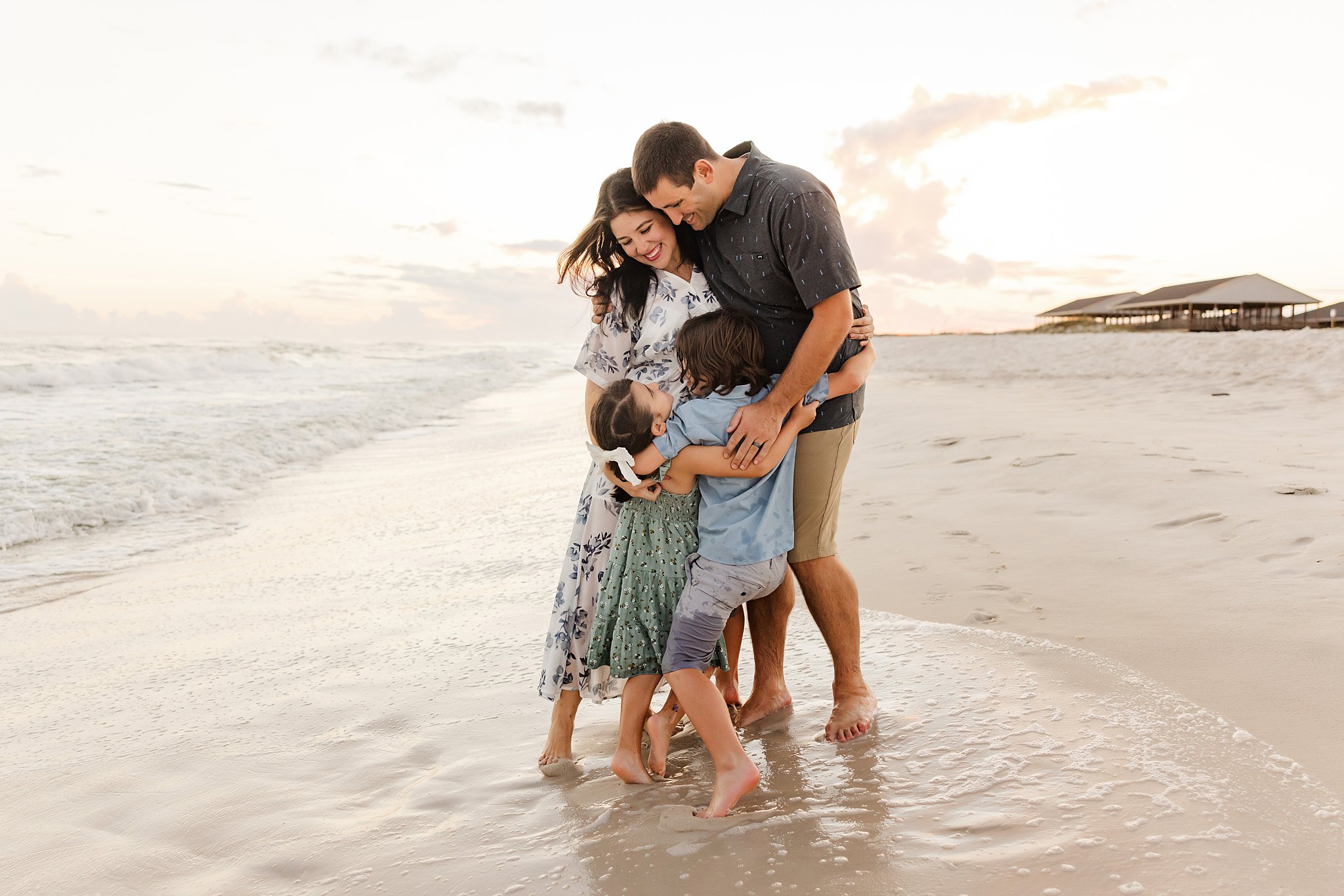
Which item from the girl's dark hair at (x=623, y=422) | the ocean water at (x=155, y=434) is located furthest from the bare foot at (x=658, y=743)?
the ocean water at (x=155, y=434)

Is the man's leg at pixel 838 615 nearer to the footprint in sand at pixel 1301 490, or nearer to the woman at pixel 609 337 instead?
the woman at pixel 609 337

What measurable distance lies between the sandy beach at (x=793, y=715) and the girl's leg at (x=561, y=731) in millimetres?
85

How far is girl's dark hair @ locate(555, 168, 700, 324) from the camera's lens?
2.49m

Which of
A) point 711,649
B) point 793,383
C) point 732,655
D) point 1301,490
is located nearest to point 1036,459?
point 1301,490

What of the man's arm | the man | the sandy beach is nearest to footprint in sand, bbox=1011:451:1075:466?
the sandy beach

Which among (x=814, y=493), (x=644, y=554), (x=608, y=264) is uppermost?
(x=608, y=264)

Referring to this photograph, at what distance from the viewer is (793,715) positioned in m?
2.67

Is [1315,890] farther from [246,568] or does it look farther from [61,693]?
[246,568]

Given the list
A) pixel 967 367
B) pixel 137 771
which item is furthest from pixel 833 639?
pixel 967 367

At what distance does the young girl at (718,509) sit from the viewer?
2.27m

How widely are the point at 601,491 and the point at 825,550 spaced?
0.71 metres

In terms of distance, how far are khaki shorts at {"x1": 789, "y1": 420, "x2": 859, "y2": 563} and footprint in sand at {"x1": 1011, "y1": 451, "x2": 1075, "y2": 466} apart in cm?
335

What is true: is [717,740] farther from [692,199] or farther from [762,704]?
[692,199]

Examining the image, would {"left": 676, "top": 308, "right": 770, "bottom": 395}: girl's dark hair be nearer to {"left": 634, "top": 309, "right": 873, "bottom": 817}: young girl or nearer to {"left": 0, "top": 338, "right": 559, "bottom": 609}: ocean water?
{"left": 634, "top": 309, "right": 873, "bottom": 817}: young girl
